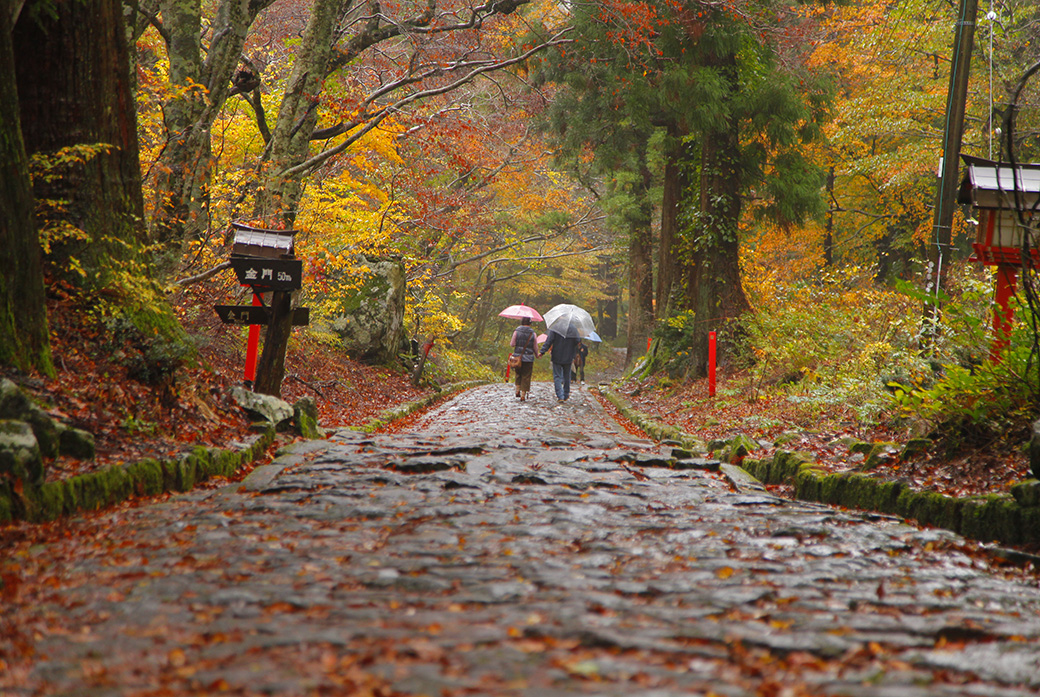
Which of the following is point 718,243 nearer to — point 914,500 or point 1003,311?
point 1003,311

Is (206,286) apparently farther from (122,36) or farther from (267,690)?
(267,690)

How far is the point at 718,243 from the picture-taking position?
16.6 m

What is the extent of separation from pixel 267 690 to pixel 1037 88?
73.6ft

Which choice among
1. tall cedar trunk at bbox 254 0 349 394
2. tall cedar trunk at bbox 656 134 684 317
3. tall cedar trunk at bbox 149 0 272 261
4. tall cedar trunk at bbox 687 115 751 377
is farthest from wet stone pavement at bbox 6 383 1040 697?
tall cedar trunk at bbox 656 134 684 317

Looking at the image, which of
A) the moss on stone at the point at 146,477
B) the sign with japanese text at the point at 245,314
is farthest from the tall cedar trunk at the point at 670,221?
the moss on stone at the point at 146,477

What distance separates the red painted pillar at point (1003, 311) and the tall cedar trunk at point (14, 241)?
23.3 ft

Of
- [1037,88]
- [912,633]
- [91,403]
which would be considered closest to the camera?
[912,633]

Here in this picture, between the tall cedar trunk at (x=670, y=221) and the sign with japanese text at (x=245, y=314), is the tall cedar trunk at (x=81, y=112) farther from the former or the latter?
the tall cedar trunk at (x=670, y=221)

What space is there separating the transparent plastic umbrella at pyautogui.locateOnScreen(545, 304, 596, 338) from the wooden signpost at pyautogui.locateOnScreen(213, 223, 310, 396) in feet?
27.5

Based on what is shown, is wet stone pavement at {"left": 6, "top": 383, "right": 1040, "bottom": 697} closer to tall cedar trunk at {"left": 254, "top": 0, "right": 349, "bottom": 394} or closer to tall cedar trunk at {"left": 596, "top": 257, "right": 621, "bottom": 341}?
tall cedar trunk at {"left": 254, "top": 0, "right": 349, "bottom": 394}

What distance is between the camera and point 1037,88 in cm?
1895

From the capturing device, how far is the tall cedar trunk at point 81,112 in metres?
7.09

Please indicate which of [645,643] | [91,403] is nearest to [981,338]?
[645,643]

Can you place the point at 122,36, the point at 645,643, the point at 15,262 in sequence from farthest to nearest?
the point at 122,36 < the point at 15,262 < the point at 645,643
